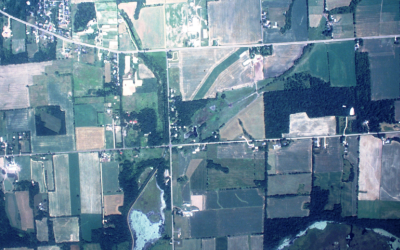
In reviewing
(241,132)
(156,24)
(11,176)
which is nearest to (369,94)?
(241,132)

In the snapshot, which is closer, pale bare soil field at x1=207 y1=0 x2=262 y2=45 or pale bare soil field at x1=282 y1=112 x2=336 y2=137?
pale bare soil field at x1=282 y1=112 x2=336 y2=137

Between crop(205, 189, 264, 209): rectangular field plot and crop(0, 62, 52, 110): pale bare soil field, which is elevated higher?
crop(0, 62, 52, 110): pale bare soil field

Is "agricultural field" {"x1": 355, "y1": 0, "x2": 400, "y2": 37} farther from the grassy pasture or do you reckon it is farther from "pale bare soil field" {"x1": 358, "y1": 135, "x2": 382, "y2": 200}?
the grassy pasture

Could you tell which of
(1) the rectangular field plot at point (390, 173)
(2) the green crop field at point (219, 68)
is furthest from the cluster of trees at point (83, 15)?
(1) the rectangular field plot at point (390, 173)

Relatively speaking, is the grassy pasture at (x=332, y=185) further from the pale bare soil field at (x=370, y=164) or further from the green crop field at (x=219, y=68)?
the green crop field at (x=219, y=68)

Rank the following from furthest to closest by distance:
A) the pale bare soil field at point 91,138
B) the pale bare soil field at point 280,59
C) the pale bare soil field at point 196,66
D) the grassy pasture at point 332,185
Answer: the pale bare soil field at point 91,138
the pale bare soil field at point 196,66
the pale bare soil field at point 280,59
the grassy pasture at point 332,185

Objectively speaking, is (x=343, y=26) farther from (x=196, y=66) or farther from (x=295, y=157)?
(x=196, y=66)

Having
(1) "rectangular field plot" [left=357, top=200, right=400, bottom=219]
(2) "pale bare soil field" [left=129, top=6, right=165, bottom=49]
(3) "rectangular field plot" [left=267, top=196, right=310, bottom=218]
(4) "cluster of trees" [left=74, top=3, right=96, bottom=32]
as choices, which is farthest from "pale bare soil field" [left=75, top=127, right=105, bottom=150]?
(1) "rectangular field plot" [left=357, top=200, right=400, bottom=219]

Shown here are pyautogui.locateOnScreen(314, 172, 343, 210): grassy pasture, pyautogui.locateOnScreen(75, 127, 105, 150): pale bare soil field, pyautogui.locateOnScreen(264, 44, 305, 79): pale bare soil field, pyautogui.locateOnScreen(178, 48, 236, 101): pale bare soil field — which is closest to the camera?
pyautogui.locateOnScreen(314, 172, 343, 210): grassy pasture
